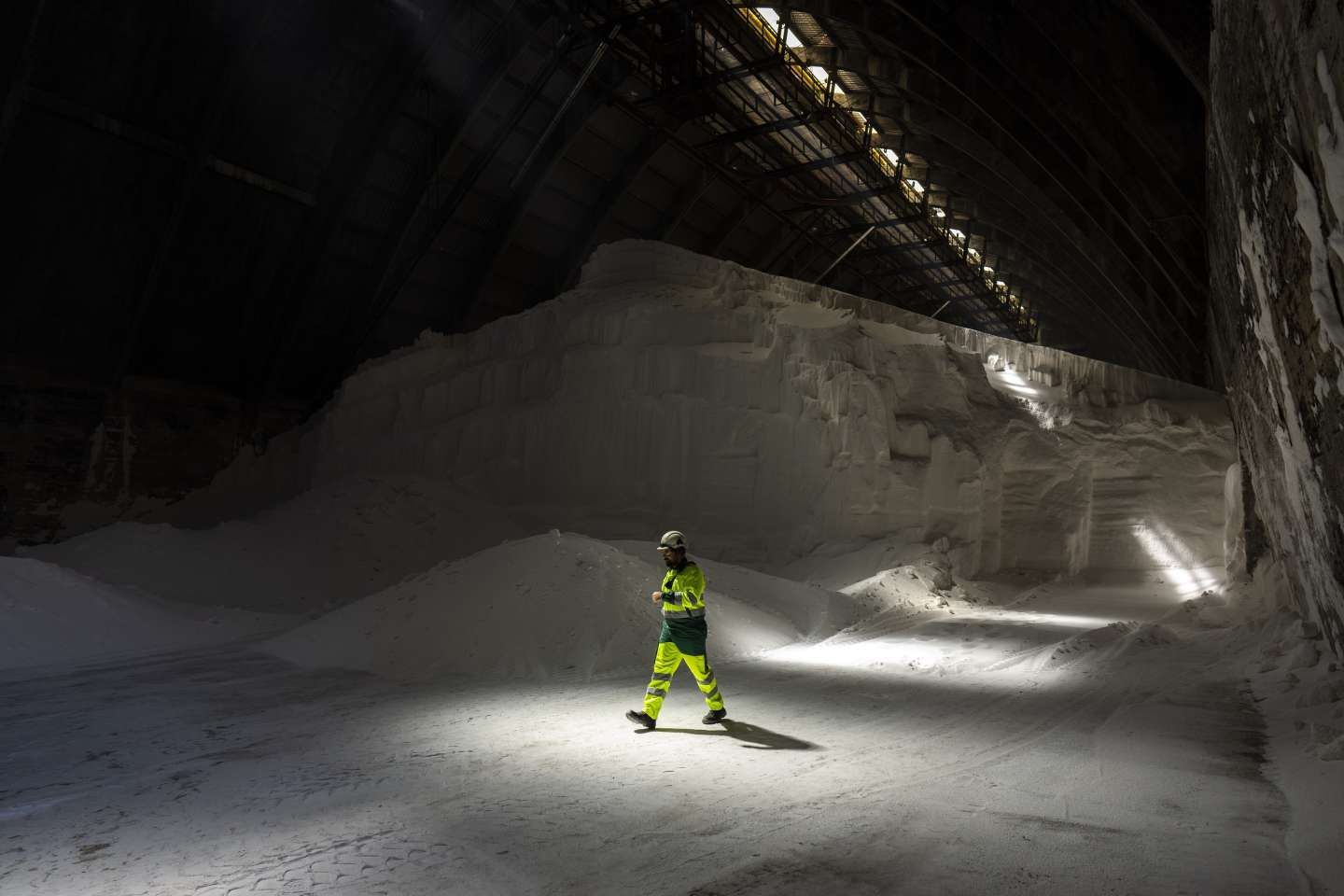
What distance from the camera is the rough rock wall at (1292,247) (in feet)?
13.9

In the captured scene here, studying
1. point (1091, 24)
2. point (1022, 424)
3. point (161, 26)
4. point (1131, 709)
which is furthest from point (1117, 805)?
point (161, 26)

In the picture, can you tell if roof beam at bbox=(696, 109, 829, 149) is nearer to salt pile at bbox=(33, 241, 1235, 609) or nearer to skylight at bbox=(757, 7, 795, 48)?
skylight at bbox=(757, 7, 795, 48)

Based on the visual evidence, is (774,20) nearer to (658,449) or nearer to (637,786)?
(658,449)

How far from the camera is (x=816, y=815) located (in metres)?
4.79

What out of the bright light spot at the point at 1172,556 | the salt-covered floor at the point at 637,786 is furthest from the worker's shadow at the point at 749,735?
the bright light spot at the point at 1172,556

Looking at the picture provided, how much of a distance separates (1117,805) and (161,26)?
20.4 meters

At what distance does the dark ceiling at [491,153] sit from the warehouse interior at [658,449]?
117mm

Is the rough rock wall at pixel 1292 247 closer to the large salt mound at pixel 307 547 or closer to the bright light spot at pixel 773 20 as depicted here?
the large salt mound at pixel 307 547

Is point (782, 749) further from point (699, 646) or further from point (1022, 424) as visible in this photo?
point (1022, 424)

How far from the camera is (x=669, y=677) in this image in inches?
267

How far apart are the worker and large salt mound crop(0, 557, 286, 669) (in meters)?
7.24

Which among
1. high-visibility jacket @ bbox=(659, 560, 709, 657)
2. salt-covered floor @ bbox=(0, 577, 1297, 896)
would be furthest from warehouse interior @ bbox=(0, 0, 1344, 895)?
high-visibility jacket @ bbox=(659, 560, 709, 657)

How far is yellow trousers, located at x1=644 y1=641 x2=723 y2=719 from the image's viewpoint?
22.4 ft

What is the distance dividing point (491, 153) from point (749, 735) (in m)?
19.9
